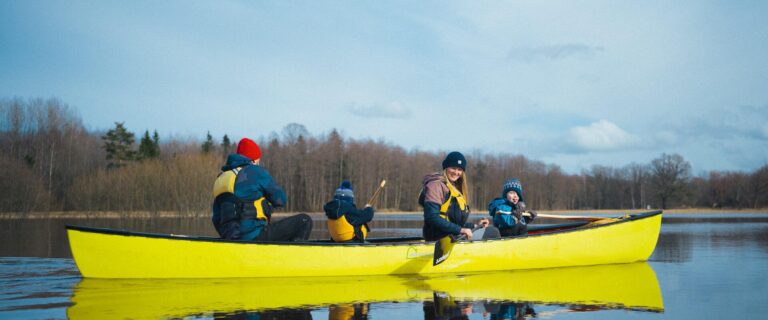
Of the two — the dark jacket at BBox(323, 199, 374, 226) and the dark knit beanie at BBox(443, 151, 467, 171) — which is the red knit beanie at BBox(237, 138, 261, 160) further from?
the dark knit beanie at BBox(443, 151, 467, 171)

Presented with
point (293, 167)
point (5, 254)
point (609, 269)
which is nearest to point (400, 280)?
point (609, 269)

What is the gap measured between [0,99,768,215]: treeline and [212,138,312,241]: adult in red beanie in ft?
118

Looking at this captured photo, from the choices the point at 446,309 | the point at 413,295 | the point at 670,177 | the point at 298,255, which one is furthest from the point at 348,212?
the point at 670,177

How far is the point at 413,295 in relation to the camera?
6.71 metres

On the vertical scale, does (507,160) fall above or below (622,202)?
above

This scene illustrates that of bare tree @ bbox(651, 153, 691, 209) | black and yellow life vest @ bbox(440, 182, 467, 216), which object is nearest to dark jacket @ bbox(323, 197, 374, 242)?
black and yellow life vest @ bbox(440, 182, 467, 216)

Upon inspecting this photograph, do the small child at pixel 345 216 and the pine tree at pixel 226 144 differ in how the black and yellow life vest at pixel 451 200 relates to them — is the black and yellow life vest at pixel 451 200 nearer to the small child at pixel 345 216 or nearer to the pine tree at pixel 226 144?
the small child at pixel 345 216

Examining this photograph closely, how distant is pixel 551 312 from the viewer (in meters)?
5.61

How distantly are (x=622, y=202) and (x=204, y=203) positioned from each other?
71312mm

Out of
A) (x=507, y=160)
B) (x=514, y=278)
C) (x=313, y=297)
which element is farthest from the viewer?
(x=507, y=160)

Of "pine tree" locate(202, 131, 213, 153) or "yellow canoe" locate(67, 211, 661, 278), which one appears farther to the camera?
"pine tree" locate(202, 131, 213, 153)

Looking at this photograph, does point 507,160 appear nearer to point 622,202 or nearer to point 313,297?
point 622,202

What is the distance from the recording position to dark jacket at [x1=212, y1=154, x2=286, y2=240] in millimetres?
7480

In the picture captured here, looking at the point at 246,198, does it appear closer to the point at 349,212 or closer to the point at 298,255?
the point at 298,255
